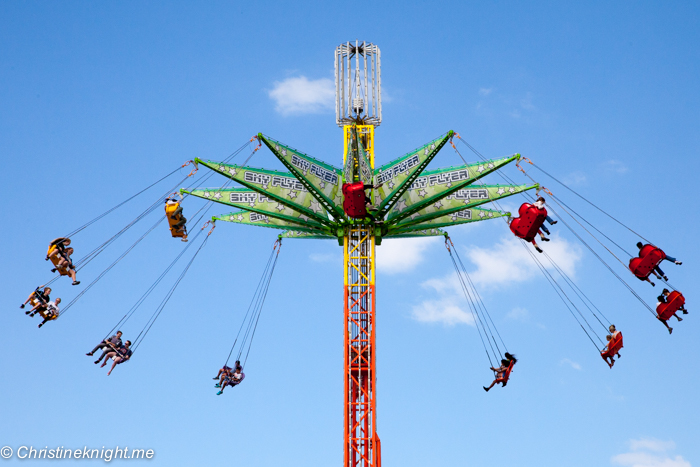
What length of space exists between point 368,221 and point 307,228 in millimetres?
2537

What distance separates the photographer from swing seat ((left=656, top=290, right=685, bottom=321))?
108 ft

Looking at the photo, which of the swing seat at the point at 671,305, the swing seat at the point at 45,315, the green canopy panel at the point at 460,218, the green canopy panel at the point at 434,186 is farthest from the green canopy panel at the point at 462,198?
the swing seat at the point at 45,315

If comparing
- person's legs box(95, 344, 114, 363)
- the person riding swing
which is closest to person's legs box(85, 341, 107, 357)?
person's legs box(95, 344, 114, 363)

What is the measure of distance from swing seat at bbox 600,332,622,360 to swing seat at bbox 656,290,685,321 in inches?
61.9

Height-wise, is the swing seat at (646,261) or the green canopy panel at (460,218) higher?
the green canopy panel at (460,218)

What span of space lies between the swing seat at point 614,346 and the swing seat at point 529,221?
13.6 ft

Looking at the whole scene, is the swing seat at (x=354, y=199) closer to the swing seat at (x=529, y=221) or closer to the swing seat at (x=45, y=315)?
the swing seat at (x=529, y=221)

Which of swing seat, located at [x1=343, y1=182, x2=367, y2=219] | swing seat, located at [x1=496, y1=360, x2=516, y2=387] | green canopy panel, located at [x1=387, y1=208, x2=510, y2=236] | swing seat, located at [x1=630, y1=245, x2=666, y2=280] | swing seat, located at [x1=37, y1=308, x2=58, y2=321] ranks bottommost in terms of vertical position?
swing seat, located at [x1=37, y1=308, x2=58, y2=321]

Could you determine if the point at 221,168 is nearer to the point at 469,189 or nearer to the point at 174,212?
the point at 174,212

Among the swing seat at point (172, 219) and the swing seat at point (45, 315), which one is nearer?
the swing seat at point (45, 315)

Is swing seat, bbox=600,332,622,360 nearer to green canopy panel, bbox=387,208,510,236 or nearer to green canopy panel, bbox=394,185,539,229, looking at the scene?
green canopy panel, bbox=394,185,539,229

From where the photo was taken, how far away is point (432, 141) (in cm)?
3369

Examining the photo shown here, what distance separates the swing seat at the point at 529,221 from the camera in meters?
32.5

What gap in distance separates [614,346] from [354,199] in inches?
366
